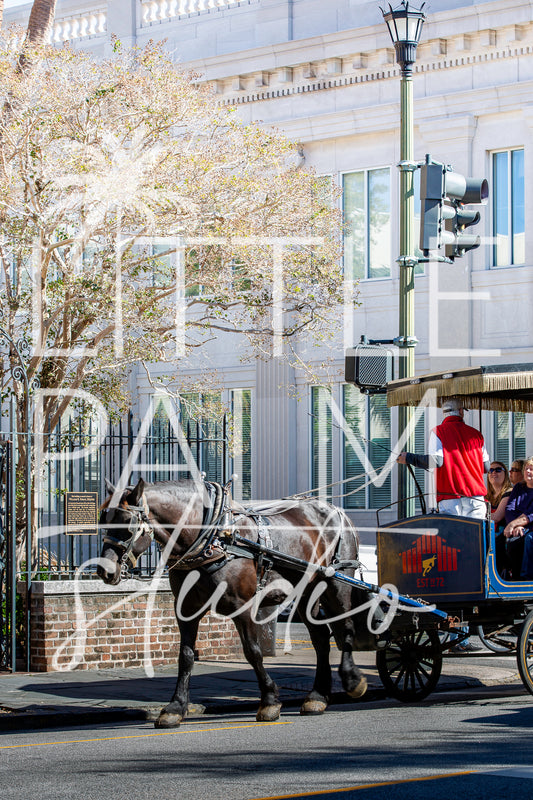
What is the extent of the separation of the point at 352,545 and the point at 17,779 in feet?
15.4

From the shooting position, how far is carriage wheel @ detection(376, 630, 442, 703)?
10.5 m

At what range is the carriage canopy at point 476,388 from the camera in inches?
403

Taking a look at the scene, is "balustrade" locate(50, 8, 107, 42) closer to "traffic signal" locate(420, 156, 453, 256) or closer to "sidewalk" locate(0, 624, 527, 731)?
"traffic signal" locate(420, 156, 453, 256)

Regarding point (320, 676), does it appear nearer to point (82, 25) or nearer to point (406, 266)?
point (406, 266)

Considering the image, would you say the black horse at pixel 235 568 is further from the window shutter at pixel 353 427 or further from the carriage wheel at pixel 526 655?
the window shutter at pixel 353 427

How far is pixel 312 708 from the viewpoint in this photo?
1016cm

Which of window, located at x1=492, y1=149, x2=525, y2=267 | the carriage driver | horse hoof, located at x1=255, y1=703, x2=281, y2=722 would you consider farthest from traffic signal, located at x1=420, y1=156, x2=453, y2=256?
window, located at x1=492, y1=149, x2=525, y2=267

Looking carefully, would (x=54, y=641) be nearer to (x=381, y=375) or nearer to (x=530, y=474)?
(x=381, y=375)

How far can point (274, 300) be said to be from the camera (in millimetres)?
17438

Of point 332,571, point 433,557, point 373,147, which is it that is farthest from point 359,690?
point 373,147

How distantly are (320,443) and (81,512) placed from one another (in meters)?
11.4

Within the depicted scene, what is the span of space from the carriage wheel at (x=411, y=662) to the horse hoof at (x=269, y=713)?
55.2 inches

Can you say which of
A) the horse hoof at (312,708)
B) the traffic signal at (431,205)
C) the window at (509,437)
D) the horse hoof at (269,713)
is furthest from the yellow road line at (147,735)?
the window at (509,437)

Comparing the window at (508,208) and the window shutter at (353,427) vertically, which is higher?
the window at (508,208)
